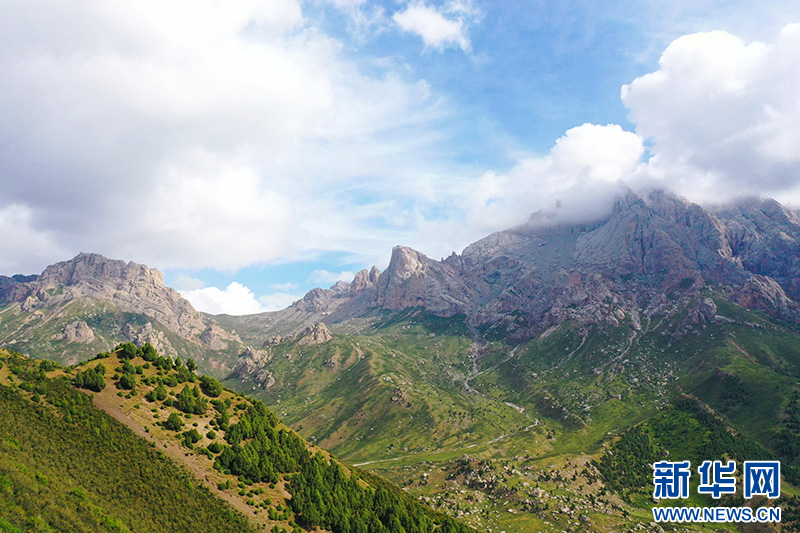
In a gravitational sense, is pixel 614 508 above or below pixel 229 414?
below

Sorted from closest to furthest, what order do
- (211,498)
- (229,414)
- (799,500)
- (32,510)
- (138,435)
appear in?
(32,510)
(211,498)
(138,435)
(229,414)
(799,500)

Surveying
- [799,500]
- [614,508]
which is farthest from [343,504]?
[799,500]

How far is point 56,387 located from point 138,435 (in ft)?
68.5

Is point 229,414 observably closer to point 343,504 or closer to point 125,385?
point 125,385

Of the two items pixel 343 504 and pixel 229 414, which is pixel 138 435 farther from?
pixel 343 504

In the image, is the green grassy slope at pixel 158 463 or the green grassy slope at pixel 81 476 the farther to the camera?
the green grassy slope at pixel 158 463

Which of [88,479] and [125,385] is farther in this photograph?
[125,385]

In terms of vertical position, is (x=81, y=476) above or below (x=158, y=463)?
above

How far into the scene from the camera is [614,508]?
199 metres

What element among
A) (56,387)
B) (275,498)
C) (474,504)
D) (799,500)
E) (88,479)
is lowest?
(474,504)

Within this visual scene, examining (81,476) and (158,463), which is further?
(158,463)

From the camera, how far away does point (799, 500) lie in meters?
187

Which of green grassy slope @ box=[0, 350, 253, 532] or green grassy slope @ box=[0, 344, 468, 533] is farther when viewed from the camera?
green grassy slope @ box=[0, 344, 468, 533]

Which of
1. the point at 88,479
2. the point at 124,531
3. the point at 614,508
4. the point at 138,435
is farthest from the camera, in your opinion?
the point at 614,508
